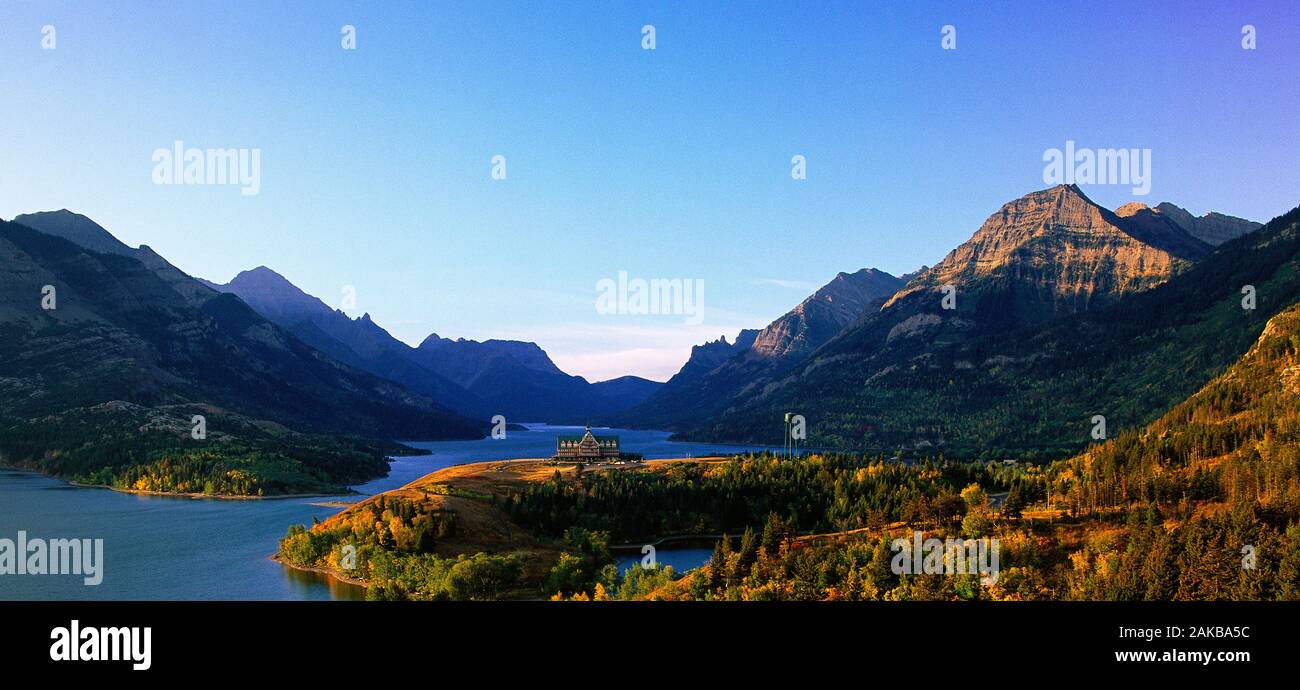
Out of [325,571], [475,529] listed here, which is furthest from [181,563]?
[475,529]

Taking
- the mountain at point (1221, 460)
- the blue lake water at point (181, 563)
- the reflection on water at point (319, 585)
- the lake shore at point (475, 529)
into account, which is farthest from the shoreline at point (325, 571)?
the mountain at point (1221, 460)

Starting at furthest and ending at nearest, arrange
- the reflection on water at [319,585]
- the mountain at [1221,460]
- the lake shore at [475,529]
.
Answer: the lake shore at [475,529]
the mountain at [1221,460]
the reflection on water at [319,585]

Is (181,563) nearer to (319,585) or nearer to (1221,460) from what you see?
(319,585)

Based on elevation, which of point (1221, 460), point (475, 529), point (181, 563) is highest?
point (1221, 460)

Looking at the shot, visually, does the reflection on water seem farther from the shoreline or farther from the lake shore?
the lake shore

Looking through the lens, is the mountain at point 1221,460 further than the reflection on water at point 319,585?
Yes

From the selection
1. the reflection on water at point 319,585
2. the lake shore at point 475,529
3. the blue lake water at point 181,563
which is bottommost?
the blue lake water at point 181,563

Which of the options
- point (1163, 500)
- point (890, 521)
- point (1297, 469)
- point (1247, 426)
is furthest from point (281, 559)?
point (1247, 426)

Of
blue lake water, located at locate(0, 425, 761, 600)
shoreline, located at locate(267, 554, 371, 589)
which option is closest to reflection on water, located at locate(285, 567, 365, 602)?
blue lake water, located at locate(0, 425, 761, 600)

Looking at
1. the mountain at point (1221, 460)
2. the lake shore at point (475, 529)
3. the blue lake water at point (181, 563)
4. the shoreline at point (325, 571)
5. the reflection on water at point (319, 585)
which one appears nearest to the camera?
the reflection on water at point (319, 585)

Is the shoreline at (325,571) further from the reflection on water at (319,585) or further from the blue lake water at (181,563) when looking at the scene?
the blue lake water at (181,563)
